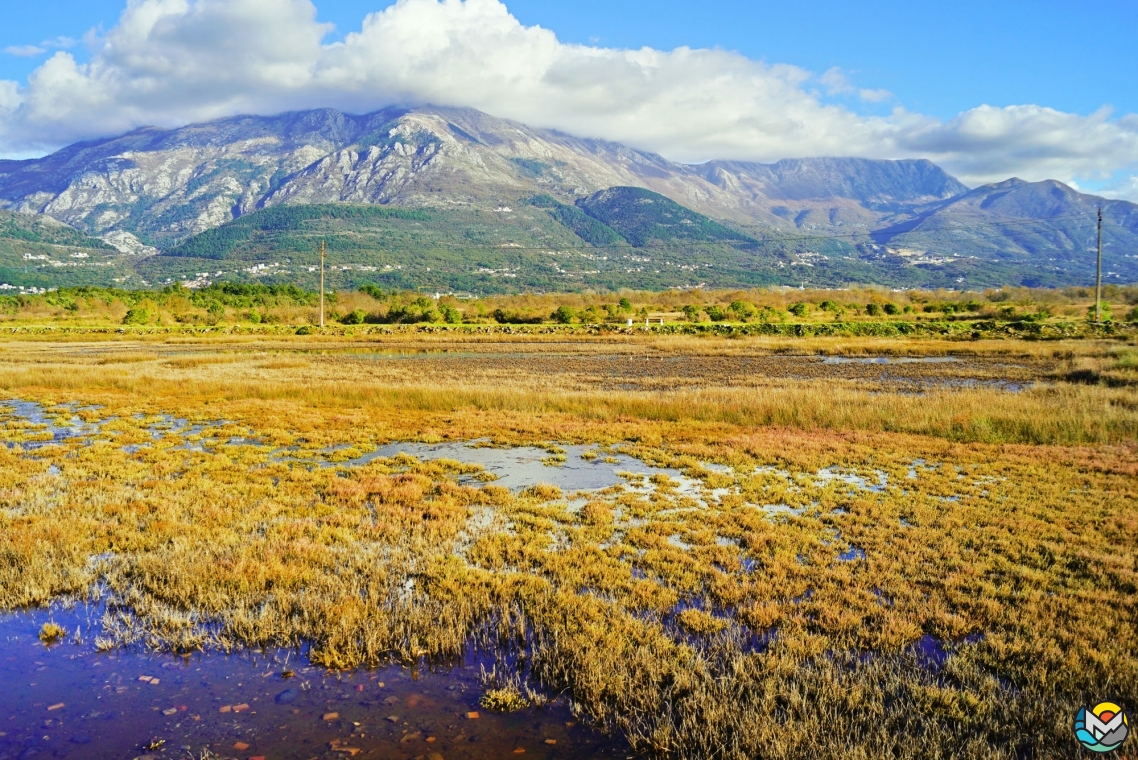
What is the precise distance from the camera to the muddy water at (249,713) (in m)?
5.64

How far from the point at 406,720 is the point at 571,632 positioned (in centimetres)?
218

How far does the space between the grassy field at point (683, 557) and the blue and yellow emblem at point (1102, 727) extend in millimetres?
193

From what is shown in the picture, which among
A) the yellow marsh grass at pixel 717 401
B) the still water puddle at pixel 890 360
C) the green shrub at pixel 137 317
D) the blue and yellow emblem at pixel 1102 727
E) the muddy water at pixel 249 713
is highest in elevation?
the green shrub at pixel 137 317

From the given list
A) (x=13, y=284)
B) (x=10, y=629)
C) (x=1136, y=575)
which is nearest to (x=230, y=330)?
(x=10, y=629)

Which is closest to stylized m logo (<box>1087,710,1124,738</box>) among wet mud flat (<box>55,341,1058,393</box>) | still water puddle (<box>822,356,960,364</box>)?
wet mud flat (<box>55,341,1058,393</box>)

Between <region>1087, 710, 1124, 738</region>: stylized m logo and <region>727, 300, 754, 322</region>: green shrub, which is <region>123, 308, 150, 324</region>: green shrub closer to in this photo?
<region>727, 300, 754, 322</region>: green shrub

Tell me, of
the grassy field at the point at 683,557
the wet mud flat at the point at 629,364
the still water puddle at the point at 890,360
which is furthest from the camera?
the still water puddle at the point at 890,360

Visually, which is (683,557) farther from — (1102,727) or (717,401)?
(717,401)

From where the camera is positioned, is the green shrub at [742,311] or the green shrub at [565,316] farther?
the green shrub at [742,311]

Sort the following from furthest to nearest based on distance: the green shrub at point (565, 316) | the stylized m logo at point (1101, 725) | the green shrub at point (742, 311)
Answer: the green shrub at point (742, 311)
the green shrub at point (565, 316)
the stylized m logo at point (1101, 725)

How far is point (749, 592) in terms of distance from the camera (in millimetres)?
8781

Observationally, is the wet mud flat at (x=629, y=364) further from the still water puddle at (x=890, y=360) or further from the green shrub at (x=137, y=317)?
the green shrub at (x=137, y=317)

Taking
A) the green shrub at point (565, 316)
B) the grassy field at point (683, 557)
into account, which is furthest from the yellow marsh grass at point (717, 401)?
the green shrub at point (565, 316)

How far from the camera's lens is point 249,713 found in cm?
612
